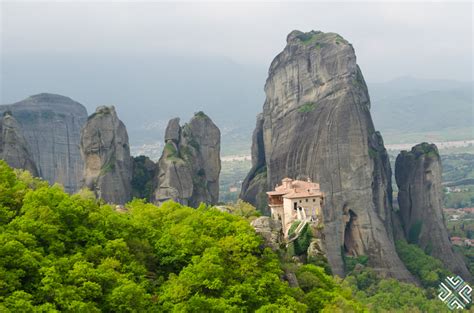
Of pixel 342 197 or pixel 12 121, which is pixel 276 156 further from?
pixel 12 121

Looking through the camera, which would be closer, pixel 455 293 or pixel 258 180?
pixel 455 293

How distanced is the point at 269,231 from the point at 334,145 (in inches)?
1623

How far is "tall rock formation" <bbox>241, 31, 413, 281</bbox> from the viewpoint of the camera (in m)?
71.0

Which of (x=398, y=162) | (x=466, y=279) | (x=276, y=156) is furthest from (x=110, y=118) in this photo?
(x=466, y=279)

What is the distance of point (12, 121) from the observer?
73625 millimetres

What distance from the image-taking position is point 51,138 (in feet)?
295

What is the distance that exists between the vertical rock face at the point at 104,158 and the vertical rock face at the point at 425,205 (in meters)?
28.7

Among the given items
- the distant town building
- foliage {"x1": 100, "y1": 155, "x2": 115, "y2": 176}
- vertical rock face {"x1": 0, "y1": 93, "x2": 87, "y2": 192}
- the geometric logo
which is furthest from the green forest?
vertical rock face {"x1": 0, "y1": 93, "x2": 87, "y2": 192}

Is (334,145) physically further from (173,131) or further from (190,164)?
(173,131)

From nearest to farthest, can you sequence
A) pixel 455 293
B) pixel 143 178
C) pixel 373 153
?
pixel 455 293 → pixel 373 153 → pixel 143 178

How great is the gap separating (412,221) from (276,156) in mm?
15504

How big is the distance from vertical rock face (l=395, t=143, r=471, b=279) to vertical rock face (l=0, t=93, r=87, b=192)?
36.2 m

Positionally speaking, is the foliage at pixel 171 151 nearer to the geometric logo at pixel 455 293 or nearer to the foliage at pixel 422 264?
the foliage at pixel 422 264

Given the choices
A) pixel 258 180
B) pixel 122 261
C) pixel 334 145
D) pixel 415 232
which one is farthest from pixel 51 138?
pixel 122 261
